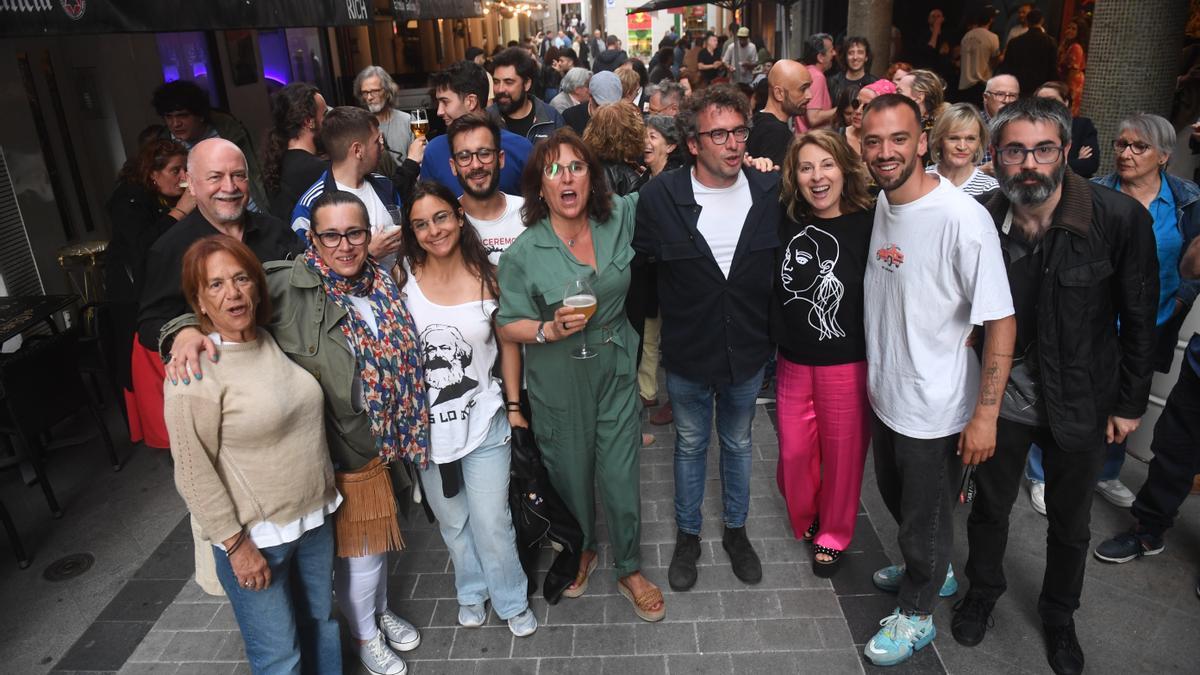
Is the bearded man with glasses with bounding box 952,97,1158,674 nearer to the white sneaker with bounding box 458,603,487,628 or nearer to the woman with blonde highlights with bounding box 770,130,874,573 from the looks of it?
the woman with blonde highlights with bounding box 770,130,874,573

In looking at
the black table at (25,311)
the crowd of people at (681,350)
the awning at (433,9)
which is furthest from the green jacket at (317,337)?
the awning at (433,9)

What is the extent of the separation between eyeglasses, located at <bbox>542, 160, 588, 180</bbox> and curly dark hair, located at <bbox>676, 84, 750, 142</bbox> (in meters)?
0.54

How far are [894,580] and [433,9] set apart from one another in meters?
10.7

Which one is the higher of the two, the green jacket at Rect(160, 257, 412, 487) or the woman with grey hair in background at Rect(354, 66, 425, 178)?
the woman with grey hair in background at Rect(354, 66, 425, 178)

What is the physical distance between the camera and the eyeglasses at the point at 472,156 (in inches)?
137

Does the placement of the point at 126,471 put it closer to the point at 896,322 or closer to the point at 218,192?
the point at 218,192

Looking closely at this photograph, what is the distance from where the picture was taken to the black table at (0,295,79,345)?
15.0ft

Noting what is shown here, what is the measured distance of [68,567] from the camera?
14.3 ft

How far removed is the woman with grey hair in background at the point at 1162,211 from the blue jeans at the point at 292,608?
10.7ft

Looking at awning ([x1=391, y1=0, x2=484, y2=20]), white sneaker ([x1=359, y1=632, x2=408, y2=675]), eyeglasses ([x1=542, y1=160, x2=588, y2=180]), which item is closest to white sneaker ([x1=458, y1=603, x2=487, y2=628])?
white sneaker ([x1=359, y1=632, x2=408, y2=675])

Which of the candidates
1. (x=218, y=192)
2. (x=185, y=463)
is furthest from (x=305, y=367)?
(x=218, y=192)

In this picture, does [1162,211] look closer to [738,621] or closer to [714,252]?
[714,252]

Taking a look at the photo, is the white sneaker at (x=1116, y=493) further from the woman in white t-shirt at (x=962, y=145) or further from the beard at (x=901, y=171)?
the beard at (x=901, y=171)

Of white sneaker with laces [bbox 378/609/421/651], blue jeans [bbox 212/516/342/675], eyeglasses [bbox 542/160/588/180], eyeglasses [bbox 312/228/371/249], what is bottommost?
white sneaker with laces [bbox 378/609/421/651]
